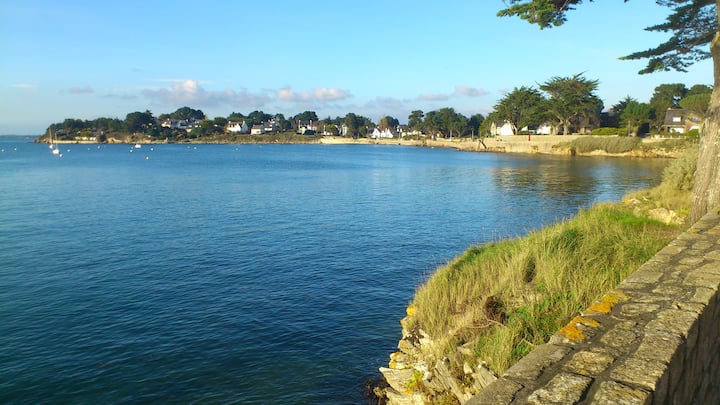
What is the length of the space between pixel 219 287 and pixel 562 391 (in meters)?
15.2

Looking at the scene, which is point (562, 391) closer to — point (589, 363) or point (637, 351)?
point (589, 363)

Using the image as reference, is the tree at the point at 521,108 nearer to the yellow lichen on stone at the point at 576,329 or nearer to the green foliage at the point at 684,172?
the green foliage at the point at 684,172

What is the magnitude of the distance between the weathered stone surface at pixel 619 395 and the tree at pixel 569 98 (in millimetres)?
109717

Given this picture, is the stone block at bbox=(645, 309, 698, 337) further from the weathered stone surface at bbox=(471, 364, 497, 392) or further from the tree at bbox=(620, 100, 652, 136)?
the tree at bbox=(620, 100, 652, 136)

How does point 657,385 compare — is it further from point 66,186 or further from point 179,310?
point 66,186

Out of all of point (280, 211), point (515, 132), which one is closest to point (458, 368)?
point (280, 211)

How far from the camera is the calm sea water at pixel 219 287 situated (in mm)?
11055

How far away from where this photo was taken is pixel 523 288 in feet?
31.7

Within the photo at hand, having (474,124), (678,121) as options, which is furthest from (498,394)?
(474,124)

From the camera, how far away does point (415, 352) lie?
1012 cm

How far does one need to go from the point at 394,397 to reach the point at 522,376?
610cm

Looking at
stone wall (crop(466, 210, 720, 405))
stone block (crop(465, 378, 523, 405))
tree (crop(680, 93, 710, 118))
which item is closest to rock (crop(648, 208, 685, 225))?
stone wall (crop(466, 210, 720, 405))

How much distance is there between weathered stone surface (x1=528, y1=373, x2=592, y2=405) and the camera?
3.50m

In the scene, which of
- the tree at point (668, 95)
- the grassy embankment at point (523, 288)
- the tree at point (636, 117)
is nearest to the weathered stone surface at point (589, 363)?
the grassy embankment at point (523, 288)
